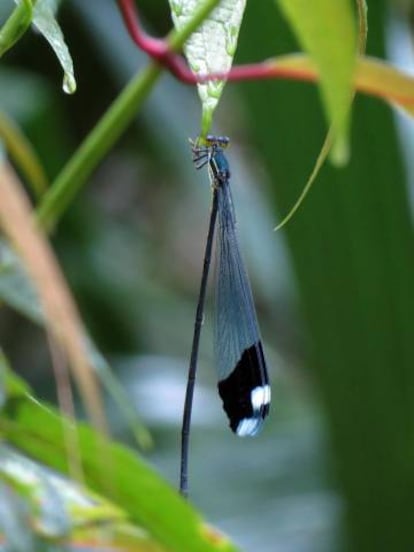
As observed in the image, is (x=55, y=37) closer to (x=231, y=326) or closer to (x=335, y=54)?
(x=335, y=54)

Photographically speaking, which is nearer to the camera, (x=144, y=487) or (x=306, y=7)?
(x=306, y=7)

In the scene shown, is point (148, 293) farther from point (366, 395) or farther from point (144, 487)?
point (144, 487)

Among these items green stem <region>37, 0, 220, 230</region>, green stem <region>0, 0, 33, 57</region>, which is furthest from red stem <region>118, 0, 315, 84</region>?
green stem <region>0, 0, 33, 57</region>

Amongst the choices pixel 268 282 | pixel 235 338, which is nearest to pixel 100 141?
pixel 235 338

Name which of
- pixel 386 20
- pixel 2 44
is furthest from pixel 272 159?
pixel 2 44

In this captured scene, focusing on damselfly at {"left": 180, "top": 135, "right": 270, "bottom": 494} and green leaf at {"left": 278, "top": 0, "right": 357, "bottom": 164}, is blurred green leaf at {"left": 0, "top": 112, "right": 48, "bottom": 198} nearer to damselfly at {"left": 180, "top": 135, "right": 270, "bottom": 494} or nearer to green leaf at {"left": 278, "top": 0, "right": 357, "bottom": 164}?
damselfly at {"left": 180, "top": 135, "right": 270, "bottom": 494}

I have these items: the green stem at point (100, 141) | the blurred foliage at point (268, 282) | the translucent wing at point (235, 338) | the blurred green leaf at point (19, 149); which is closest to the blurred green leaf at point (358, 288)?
the blurred foliage at point (268, 282)

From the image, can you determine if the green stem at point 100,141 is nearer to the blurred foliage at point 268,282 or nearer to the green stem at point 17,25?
the green stem at point 17,25
